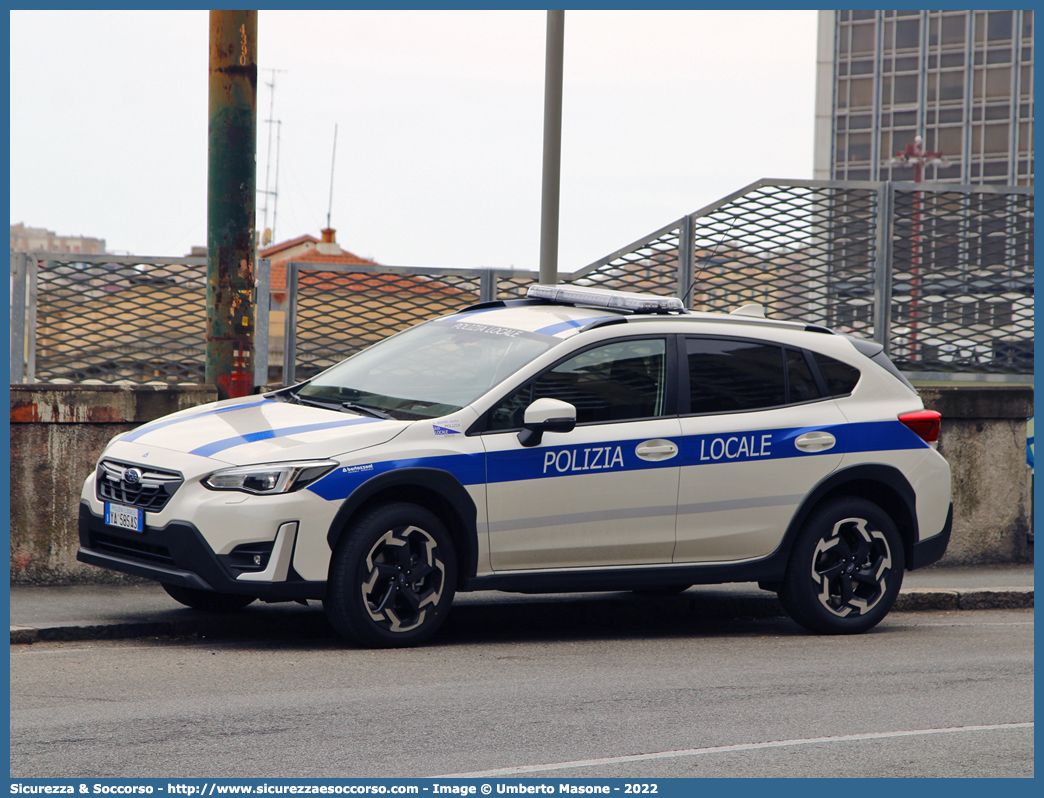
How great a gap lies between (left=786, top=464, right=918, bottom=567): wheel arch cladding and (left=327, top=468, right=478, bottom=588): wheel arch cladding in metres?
1.93

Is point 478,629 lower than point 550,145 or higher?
lower

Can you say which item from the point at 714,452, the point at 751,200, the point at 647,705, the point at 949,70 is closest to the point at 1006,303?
the point at 751,200

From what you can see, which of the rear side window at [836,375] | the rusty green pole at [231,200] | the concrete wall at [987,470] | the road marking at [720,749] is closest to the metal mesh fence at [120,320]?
the rusty green pole at [231,200]

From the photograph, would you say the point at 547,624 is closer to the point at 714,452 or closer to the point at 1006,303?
the point at 714,452

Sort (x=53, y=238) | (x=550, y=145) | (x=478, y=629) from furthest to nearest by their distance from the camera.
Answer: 1. (x=53, y=238)
2. (x=550, y=145)
3. (x=478, y=629)

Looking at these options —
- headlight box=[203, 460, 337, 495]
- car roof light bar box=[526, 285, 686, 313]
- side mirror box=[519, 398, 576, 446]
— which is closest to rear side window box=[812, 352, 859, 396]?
car roof light bar box=[526, 285, 686, 313]

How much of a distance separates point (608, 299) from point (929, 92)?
114865 mm

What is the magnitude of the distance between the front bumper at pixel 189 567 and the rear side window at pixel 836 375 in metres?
3.20

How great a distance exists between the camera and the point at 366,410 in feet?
23.6

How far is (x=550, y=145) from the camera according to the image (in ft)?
32.3

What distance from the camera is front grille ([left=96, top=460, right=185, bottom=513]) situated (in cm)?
664

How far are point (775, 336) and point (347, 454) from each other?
2729 millimetres

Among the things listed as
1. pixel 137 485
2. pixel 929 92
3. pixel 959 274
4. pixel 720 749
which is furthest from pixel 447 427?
pixel 929 92

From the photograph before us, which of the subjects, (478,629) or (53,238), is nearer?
(478,629)
